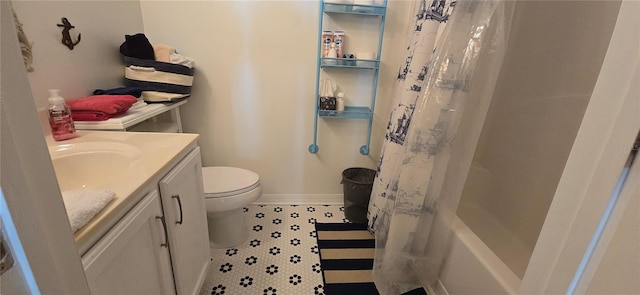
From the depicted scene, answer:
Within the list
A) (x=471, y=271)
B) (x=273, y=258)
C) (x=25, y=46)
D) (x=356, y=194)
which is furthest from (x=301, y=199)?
(x=25, y=46)

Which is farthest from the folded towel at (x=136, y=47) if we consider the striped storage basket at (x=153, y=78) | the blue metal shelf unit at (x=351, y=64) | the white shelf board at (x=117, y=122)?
the blue metal shelf unit at (x=351, y=64)

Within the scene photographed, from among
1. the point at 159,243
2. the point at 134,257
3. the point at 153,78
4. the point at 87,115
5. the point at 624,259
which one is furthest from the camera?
the point at 153,78

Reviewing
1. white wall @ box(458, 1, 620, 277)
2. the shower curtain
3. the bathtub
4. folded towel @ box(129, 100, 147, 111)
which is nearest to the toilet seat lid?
folded towel @ box(129, 100, 147, 111)

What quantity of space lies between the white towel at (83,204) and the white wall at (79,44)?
64 centimetres

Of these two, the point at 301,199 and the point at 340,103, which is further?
the point at 301,199

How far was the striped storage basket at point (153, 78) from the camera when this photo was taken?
1467 mm

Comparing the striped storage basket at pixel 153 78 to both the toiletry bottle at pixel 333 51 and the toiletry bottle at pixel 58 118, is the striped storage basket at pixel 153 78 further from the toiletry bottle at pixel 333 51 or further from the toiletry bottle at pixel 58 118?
A: the toiletry bottle at pixel 333 51

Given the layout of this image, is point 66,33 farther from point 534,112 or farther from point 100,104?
point 534,112

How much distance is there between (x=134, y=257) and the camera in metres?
0.75

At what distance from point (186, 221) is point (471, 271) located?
116 centimetres

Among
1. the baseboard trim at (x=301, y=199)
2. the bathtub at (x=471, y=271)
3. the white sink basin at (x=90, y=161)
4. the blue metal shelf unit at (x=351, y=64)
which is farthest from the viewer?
the baseboard trim at (x=301, y=199)

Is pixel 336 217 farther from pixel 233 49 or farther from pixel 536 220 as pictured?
pixel 233 49

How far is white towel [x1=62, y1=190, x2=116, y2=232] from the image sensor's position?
550 mm

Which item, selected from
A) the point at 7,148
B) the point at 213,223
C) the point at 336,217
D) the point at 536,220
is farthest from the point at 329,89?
the point at 7,148
